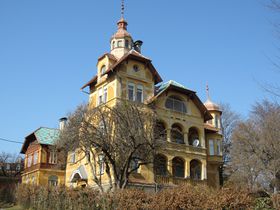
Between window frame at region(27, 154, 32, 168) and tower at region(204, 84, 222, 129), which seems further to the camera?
window frame at region(27, 154, 32, 168)

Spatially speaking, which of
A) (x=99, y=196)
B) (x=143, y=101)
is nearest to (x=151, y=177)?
(x=143, y=101)

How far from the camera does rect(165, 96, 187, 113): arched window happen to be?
1382 inches

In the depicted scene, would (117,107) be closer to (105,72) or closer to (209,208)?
(105,72)

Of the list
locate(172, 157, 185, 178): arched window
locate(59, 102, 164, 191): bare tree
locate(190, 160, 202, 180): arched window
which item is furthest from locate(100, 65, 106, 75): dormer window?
locate(190, 160, 202, 180): arched window

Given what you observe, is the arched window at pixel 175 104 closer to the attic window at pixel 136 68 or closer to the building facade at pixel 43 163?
the attic window at pixel 136 68

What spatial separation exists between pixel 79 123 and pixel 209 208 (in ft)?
50.9

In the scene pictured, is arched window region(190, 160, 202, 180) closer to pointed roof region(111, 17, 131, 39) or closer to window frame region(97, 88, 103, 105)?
window frame region(97, 88, 103, 105)

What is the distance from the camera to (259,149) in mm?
36250

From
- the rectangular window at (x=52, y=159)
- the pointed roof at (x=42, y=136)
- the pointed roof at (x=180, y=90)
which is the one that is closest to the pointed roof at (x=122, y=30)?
the pointed roof at (x=180, y=90)

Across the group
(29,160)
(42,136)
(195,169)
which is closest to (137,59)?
(195,169)

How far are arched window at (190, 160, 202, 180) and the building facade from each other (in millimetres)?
16797

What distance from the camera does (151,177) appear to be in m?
31.7

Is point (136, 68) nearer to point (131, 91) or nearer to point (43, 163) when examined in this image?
point (131, 91)

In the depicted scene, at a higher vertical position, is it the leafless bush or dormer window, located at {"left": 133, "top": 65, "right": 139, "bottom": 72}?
dormer window, located at {"left": 133, "top": 65, "right": 139, "bottom": 72}
